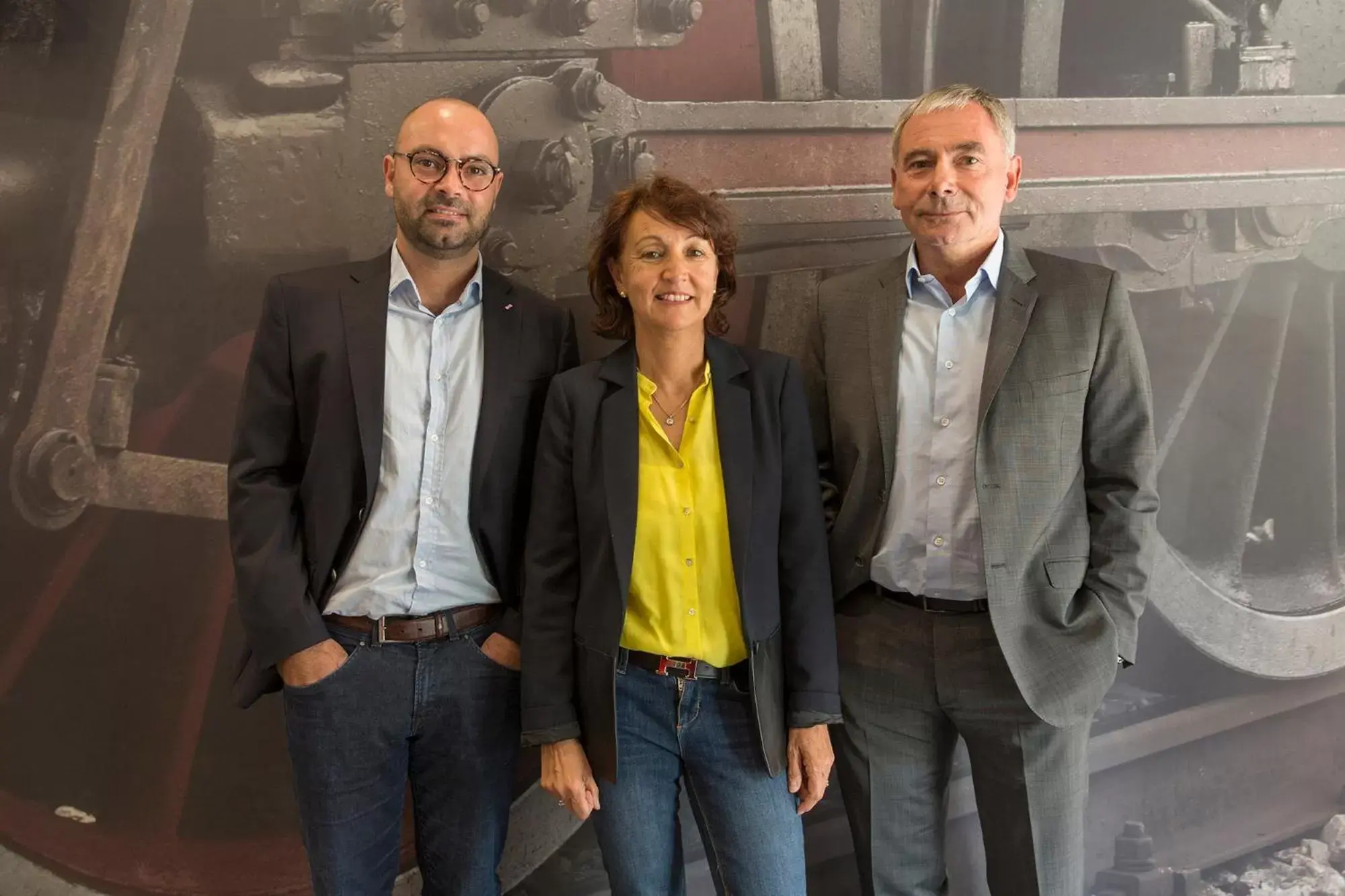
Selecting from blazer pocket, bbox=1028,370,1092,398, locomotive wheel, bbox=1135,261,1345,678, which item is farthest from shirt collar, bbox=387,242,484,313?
locomotive wheel, bbox=1135,261,1345,678

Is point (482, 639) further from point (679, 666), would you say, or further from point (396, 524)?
point (679, 666)

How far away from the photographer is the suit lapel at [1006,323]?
66.3 inches

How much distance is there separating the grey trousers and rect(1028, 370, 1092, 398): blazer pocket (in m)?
0.40

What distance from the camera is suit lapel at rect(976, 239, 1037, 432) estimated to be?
1684 millimetres

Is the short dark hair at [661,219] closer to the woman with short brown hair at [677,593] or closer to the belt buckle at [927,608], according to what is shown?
the woman with short brown hair at [677,593]

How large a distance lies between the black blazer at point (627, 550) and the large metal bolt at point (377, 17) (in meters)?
0.85

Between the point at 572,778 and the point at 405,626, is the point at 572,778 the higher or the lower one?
the lower one

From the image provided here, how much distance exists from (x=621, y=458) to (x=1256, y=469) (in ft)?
6.34

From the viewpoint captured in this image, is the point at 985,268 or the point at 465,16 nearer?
the point at 985,268

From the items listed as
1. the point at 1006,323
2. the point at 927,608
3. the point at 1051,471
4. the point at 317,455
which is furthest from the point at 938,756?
the point at 317,455

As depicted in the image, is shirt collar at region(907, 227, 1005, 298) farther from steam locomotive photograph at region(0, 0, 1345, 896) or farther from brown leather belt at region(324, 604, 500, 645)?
brown leather belt at region(324, 604, 500, 645)

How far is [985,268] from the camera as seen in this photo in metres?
1.73

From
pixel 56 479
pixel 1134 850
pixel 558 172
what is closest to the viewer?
pixel 56 479

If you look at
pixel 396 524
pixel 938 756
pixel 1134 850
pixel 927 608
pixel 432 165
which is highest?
pixel 432 165
